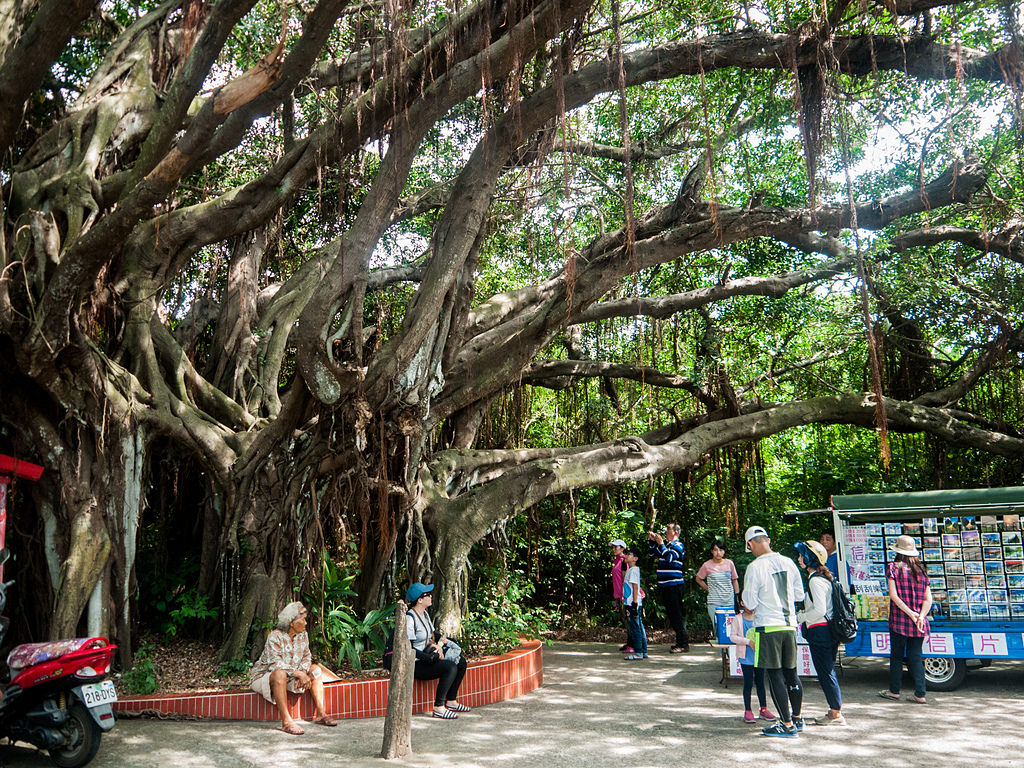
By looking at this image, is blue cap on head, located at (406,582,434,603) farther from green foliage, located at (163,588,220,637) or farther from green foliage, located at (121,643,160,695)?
green foliage, located at (163,588,220,637)

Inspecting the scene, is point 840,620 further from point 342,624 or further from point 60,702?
point 60,702

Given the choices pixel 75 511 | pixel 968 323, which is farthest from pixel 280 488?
pixel 968 323

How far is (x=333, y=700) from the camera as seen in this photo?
19.2 feet

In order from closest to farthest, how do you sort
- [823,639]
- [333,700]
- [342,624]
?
1. [823,639]
2. [333,700]
3. [342,624]

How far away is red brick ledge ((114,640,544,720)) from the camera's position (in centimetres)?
573

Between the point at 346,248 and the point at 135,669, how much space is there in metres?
A: 3.40

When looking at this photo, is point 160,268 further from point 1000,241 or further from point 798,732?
point 1000,241

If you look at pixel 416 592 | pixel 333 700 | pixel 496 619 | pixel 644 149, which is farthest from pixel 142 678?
pixel 644 149

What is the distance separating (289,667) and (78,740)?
4.50ft

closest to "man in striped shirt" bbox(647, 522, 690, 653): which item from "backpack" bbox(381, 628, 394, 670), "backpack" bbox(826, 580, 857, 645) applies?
"backpack" bbox(826, 580, 857, 645)

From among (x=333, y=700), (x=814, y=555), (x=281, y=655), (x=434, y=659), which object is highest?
(x=814, y=555)

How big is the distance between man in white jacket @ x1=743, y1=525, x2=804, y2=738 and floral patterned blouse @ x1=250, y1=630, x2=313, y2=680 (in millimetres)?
2877

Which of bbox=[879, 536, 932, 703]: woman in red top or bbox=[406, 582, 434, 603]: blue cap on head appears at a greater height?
bbox=[406, 582, 434, 603]: blue cap on head

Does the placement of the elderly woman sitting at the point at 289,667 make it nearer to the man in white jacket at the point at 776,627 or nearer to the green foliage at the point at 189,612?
the green foliage at the point at 189,612
